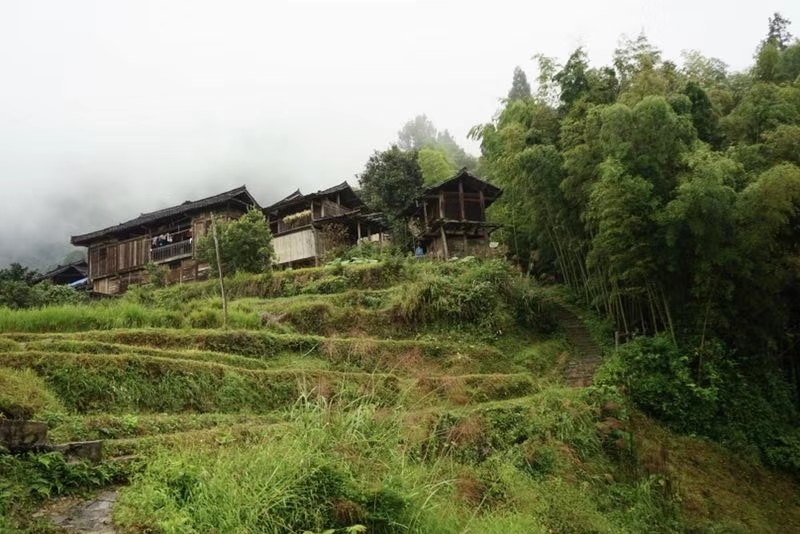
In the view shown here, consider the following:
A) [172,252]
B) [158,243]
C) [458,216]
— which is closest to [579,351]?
[458,216]

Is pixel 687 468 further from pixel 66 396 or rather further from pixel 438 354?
pixel 66 396

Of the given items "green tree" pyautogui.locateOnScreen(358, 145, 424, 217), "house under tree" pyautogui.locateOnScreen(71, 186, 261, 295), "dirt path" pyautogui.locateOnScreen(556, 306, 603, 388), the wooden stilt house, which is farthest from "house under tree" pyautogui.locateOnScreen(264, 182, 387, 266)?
"dirt path" pyautogui.locateOnScreen(556, 306, 603, 388)

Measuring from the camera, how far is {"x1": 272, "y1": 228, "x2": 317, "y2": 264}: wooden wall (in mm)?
29625

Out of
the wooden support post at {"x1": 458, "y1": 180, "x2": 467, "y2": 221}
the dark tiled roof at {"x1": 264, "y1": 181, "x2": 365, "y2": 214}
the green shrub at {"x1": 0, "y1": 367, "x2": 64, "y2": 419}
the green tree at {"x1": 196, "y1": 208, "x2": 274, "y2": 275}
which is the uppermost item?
the dark tiled roof at {"x1": 264, "y1": 181, "x2": 365, "y2": 214}

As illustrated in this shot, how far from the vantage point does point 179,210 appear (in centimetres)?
3209

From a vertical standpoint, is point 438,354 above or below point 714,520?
above

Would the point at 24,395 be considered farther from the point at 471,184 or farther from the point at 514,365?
the point at 471,184

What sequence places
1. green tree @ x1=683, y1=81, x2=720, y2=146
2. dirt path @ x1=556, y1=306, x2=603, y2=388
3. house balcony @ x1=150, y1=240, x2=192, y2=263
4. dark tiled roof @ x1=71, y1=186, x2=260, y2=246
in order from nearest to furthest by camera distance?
dirt path @ x1=556, y1=306, x2=603, y2=388, green tree @ x1=683, y1=81, x2=720, y2=146, dark tiled roof @ x1=71, y1=186, x2=260, y2=246, house balcony @ x1=150, y1=240, x2=192, y2=263

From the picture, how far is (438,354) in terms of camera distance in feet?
54.6

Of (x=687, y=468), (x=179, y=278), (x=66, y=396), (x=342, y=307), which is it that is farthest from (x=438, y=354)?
(x=179, y=278)

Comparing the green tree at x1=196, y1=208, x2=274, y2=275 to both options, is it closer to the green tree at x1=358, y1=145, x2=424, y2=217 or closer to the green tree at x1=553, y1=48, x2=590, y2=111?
the green tree at x1=358, y1=145, x2=424, y2=217

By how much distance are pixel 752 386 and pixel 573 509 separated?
9201mm

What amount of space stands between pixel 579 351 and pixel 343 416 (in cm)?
1479

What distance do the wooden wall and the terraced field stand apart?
606 centimetres
